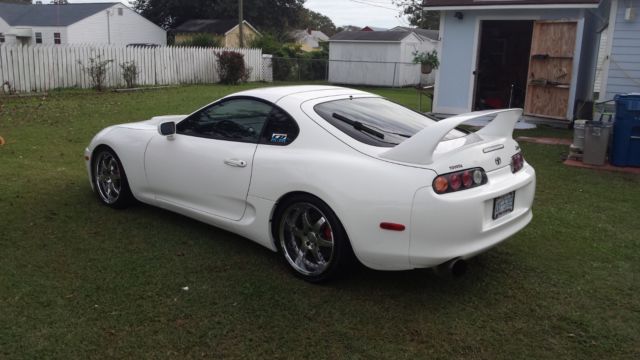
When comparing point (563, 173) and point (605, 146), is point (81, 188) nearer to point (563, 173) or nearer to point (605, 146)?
point (563, 173)

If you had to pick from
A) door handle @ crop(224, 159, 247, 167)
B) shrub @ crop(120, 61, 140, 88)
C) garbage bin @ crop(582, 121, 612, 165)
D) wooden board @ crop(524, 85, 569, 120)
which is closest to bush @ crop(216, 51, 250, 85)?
shrub @ crop(120, 61, 140, 88)

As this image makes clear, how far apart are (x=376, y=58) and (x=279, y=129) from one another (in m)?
25.3

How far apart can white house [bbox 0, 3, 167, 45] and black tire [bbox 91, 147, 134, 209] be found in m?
39.6

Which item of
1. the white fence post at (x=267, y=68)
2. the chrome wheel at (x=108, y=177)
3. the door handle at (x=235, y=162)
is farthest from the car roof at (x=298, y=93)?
the white fence post at (x=267, y=68)

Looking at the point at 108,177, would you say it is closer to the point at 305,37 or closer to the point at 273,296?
the point at 273,296

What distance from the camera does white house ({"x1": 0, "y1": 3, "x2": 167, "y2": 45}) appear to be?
41688 mm

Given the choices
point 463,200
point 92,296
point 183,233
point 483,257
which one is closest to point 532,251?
point 483,257

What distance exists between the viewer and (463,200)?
353 cm

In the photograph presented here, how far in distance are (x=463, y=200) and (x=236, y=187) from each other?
179 centimetres

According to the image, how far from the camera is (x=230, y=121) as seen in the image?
475 centimetres

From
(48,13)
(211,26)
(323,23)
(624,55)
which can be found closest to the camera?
(624,55)

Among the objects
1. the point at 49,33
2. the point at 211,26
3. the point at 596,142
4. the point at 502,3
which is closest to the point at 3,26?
the point at 49,33

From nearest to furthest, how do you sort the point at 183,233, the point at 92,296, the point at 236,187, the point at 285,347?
1. the point at 285,347
2. the point at 92,296
3. the point at 236,187
4. the point at 183,233

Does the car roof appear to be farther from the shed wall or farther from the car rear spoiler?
the shed wall
